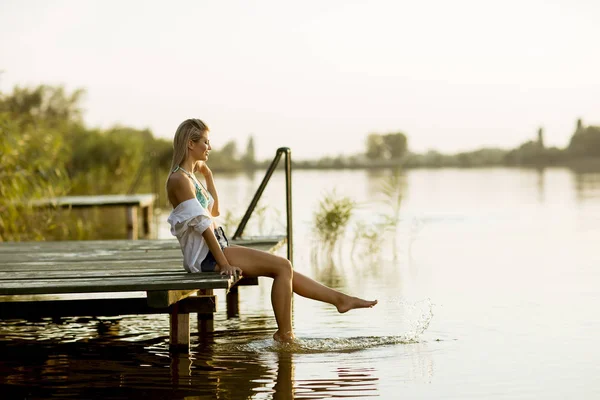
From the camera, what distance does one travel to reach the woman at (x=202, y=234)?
250 inches

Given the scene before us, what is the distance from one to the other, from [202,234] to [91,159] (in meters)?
14.9

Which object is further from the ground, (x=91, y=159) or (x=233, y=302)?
(x=91, y=159)

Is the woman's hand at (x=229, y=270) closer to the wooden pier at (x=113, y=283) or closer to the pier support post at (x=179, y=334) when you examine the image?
the wooden pier at (x=113, y=283)

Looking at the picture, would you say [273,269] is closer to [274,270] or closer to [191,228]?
[274,270]

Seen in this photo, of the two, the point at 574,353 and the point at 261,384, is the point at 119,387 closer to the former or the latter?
the point at 261,384

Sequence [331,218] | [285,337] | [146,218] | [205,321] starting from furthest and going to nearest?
[146,218] < [331,218] < [205,321] < [285,337]

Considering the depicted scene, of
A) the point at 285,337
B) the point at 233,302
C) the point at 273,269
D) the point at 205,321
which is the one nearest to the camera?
the point at 273,269

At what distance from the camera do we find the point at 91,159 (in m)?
20.9

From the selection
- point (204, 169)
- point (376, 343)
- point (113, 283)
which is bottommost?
point (376, 343)

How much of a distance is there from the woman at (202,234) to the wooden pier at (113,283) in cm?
12

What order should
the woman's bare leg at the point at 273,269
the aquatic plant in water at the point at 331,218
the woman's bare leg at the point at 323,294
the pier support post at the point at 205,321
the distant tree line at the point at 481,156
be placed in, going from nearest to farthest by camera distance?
1. the woman's bare leg at the point at 273,269
2. the woman's bare leg at the point at 323,294
3. the pier support post at the point at 205,321
4. the aquatic plant in water at the point at 331,218
5. the distant tree line at the point at 481,156

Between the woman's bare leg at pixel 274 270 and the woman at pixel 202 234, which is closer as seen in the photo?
the woman at pixel 202 234

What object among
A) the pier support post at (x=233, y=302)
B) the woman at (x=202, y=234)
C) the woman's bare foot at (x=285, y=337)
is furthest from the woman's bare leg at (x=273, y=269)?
the pier support post at (x=233, y=302)

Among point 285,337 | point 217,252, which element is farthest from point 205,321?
point 217,252
